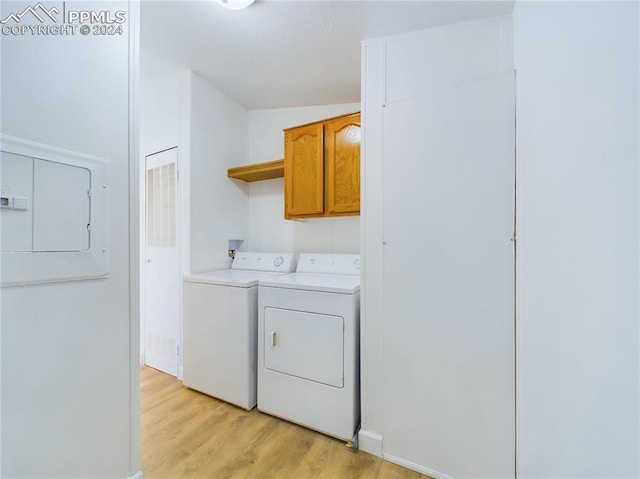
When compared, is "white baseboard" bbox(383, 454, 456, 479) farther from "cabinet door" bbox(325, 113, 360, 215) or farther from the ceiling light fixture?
the ceiling light fixture

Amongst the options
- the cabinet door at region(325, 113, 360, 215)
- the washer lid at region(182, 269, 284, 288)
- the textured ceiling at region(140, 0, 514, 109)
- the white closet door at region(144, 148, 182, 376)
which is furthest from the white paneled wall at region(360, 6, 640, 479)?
the white closet door at region(144, 148, 182, 376)

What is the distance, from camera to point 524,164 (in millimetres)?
1069

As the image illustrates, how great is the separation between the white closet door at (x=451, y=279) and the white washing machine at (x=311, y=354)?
23 centimetres

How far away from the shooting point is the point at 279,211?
2729 mm

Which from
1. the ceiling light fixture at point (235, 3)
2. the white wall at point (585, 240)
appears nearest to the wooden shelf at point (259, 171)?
the ceiling light fixture at point (235, 3)

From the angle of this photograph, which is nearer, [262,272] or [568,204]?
[568,204]

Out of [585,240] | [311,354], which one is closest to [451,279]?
[585,240]

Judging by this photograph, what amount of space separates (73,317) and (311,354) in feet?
3.95

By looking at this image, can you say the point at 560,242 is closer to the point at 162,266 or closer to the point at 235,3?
the point at 235,3

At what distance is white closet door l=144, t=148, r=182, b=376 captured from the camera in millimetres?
2340

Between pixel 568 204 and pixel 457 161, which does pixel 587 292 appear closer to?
pixel 568 204

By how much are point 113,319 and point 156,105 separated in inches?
88.6

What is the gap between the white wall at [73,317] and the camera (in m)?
0.76

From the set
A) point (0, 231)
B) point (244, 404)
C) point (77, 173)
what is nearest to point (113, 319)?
point (0, 231)
